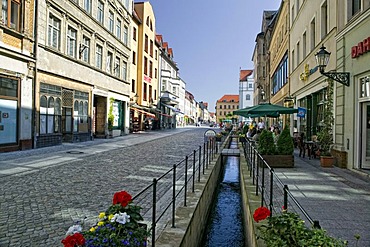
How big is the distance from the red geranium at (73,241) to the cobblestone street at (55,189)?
6.41 feet

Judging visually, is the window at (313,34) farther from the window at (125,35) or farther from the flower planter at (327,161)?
the window at (125,35)

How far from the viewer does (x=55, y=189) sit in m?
7.20

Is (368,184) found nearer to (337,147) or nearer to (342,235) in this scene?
(337,147)

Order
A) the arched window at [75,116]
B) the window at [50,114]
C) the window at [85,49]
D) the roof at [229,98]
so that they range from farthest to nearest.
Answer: the roof at [229,98], the window at [85,49], the arched window at [75,116], the window at [50,114]

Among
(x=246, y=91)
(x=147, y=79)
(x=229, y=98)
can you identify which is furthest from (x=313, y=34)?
(x=229, y=98)

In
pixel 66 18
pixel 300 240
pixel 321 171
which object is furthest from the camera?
pixel 66 18

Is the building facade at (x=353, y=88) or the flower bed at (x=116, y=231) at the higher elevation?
the building facade at (x=353, y=88)

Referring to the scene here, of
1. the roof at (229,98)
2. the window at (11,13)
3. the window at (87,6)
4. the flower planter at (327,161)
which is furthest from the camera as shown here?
the roof at (229,98)

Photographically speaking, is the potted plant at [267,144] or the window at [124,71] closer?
the potted plant at [267,144]

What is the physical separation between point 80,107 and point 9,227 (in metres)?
17.4

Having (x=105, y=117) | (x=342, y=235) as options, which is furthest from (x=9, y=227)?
(x=105, y=117)

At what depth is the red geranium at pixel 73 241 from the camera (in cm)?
232

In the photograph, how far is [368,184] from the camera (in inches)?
314

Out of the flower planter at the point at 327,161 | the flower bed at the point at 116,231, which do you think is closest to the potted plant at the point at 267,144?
the flower planter at the point at 327,161
